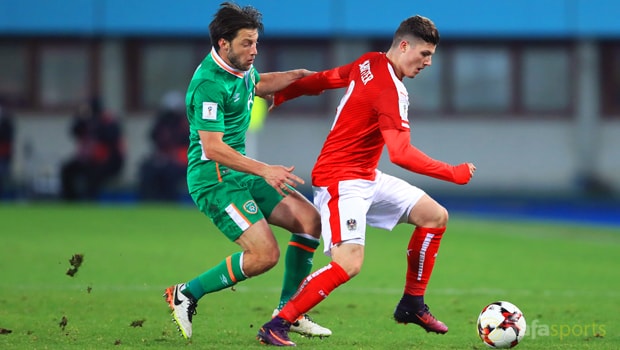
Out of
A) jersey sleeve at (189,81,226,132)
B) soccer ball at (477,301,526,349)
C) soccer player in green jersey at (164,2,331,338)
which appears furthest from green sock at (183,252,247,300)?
soccer ball at (477,301,526,349)

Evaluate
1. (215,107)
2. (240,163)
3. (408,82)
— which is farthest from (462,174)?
(408,82)

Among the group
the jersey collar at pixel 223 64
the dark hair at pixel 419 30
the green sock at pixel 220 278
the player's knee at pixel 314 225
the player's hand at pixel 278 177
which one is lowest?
the green sock at pixel 220 278

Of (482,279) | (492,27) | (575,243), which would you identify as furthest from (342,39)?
(482,279)

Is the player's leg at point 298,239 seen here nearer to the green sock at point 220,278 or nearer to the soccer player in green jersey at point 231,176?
the soccer player in green jersey at point 231,176

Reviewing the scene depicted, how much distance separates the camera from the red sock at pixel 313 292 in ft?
23.4

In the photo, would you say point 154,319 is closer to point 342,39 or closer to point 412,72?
point 412,72

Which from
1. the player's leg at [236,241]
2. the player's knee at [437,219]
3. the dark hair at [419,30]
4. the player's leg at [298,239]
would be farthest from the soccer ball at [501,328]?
the dark hair at [419,30]

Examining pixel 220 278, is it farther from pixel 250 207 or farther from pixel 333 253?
pixel 333 253

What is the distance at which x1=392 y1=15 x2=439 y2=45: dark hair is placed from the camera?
24.1 ft

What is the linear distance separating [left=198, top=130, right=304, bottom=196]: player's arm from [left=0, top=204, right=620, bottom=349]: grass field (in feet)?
3.48

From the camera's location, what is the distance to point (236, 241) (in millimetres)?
7508

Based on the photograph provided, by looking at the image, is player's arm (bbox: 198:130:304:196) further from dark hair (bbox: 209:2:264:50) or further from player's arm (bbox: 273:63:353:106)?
player's arm (bbox: 273:63:353:106)

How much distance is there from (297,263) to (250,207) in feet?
2.14

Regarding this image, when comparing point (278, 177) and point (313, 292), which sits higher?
point (278, 177)
